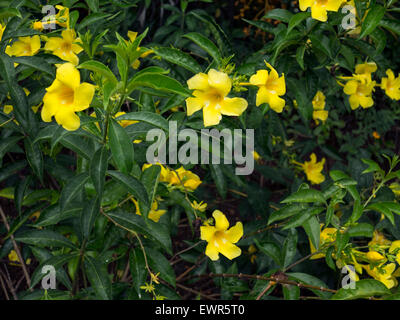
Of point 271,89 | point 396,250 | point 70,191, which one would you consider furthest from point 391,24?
point 70,191

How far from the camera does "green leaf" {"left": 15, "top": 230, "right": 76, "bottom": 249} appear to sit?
1528 millimetres

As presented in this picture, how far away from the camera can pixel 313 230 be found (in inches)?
56.7

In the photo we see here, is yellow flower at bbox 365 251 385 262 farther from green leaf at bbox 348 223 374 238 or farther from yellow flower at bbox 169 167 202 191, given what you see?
yellow flower at bbox 169 167 202 191

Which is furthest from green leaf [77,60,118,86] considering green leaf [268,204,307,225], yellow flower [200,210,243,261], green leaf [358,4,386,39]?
green leaf [358,4,386,39]

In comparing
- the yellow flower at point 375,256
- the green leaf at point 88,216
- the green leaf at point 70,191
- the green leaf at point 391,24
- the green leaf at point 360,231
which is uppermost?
the green leaf at point 391,24

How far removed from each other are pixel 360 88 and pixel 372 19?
1.27 ft

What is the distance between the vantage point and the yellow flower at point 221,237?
141cm

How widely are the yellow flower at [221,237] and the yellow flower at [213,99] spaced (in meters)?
0.39

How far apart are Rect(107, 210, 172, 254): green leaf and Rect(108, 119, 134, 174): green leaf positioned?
1.30 ft

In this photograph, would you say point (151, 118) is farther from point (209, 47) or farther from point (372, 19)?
point (372, 19)

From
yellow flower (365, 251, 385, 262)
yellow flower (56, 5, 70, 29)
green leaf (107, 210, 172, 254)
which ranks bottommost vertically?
yellow flower (365, 251, 385, 262)

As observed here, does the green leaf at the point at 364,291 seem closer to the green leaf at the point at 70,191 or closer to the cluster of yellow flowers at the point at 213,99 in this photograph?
the cluster of yellow flowers at the point at 213,99

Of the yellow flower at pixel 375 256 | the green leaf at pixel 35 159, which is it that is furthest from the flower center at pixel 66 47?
the yellow flower at pixel 375 256
